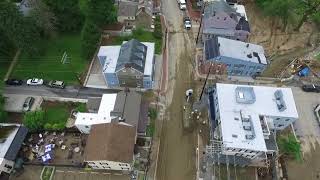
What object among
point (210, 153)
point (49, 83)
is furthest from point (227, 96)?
point (49, 83)

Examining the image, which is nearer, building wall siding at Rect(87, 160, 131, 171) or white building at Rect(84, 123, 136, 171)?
white building at Rect(84, 123, 136, 171)

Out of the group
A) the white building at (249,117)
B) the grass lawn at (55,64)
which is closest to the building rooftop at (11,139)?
the grass lawn at (55,64)

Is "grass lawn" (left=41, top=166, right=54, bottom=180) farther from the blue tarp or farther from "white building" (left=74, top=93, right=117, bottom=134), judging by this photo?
the blue tarp

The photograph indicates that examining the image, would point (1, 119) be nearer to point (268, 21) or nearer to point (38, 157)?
point (38, 157)

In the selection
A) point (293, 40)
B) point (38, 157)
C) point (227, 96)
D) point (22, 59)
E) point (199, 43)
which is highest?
point (293, 40)

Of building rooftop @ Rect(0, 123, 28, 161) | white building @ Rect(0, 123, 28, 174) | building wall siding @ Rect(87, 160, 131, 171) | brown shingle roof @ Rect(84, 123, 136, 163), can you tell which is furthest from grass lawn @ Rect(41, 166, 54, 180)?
brown shingle roof @ Rect(84, 123, 136, 163)

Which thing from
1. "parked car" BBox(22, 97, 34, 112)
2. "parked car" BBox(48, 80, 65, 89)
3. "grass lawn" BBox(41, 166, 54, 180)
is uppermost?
"parked car" BBox(48, 80, 65, 89)
